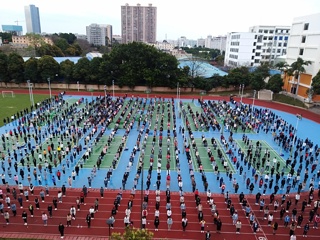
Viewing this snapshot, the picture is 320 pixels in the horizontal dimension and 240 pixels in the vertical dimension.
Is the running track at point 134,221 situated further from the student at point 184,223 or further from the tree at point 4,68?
the tree at point 4,68

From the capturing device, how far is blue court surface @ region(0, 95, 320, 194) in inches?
719

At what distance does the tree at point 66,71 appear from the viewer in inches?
1951

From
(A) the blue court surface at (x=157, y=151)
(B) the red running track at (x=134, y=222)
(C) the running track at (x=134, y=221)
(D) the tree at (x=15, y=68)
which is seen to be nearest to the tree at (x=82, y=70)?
(D) the tree at (x=15, y=68)

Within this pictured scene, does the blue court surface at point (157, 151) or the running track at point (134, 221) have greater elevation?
the blue court surface at point (157, 151)

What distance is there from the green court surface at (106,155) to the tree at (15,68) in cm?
3308

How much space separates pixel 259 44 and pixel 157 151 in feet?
206

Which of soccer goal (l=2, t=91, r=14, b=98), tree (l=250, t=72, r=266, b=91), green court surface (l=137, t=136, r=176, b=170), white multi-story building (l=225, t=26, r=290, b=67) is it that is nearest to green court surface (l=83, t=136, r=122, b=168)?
green court surface (l=137, t=136, r=176, b=170)

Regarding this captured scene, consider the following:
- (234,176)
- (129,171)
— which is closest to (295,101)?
(234,176)

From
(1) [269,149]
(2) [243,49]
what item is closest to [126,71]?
(1) [269,149]

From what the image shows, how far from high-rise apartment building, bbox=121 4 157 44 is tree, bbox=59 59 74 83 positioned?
366 ft

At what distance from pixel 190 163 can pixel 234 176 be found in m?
3.38

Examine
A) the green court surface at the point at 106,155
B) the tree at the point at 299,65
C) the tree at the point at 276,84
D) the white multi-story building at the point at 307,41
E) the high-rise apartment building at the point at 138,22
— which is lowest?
the green court surface at the point at 106,155

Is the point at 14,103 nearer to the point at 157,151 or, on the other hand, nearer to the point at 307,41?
the point at 157,151

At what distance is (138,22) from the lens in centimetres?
15725
